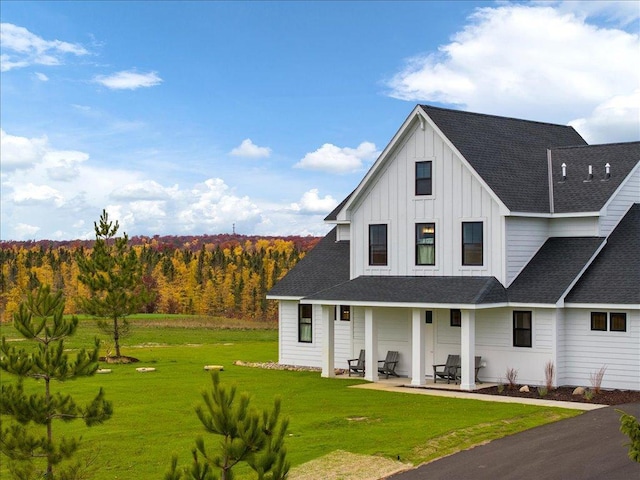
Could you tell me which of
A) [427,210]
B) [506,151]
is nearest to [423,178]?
[427,210]

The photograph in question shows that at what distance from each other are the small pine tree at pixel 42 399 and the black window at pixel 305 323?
53.6 feet

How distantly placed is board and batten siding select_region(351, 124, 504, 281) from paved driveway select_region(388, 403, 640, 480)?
9.00 metres

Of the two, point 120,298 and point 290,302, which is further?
point 120,298

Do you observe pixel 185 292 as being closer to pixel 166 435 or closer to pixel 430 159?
pixel 430 159

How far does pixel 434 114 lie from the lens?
28250 mm

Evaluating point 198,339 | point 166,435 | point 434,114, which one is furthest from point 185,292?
point 166,435

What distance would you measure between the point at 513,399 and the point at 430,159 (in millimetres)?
8586

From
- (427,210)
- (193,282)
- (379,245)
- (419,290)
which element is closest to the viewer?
(419,290)

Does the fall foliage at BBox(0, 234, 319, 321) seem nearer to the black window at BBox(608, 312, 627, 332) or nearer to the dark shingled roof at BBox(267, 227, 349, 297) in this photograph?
the dark shingled roof at BBox(267, 227, 349, 297)

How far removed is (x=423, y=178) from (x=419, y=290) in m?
3.91

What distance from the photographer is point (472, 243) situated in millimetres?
27359

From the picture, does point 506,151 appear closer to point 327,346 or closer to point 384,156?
point 384,156

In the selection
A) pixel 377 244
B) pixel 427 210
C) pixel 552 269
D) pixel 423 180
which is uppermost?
pixel 423 180

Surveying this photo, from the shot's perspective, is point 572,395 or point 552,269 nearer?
point 572,395
